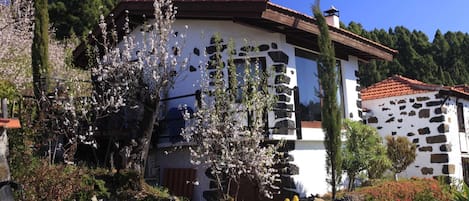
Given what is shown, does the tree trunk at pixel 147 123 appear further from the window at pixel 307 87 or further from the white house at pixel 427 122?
the white house at pixel 427 122

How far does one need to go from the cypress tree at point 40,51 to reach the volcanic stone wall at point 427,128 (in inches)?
414

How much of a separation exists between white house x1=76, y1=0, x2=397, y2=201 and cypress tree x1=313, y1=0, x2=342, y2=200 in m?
0.86

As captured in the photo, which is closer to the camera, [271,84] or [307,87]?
[271,84]

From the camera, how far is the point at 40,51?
38.5ft

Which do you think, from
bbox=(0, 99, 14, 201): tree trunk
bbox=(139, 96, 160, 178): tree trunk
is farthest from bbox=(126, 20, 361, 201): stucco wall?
bbox=(0, 99, 14, 201): tree trunk

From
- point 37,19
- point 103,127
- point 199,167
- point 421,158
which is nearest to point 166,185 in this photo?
point 199,167

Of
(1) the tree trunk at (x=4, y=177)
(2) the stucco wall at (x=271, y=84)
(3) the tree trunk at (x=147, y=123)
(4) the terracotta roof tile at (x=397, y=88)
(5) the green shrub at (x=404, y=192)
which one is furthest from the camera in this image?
(4) the terracotta roof tile at (x=397, y=88)

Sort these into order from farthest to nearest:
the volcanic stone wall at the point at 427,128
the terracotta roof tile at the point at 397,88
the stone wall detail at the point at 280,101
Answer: the terracotta roof tile at the point at 397,88, the volcanic stone wall at the point at 427,128, the stone wall detail at the point at 280,101

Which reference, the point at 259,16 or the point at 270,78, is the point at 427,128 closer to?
the point at 270,78

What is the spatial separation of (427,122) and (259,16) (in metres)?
8.33

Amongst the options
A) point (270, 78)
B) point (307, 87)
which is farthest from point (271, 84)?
point (307, 87)

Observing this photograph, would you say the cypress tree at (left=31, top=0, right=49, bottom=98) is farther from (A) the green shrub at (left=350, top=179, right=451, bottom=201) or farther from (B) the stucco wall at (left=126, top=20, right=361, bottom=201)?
(A) the green shrub at (left=350, top=179, right=451, bottom=201)

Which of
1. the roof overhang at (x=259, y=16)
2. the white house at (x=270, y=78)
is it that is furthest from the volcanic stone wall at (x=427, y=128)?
the white house at (x=270, y=78)

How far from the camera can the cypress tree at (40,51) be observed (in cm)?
1102
